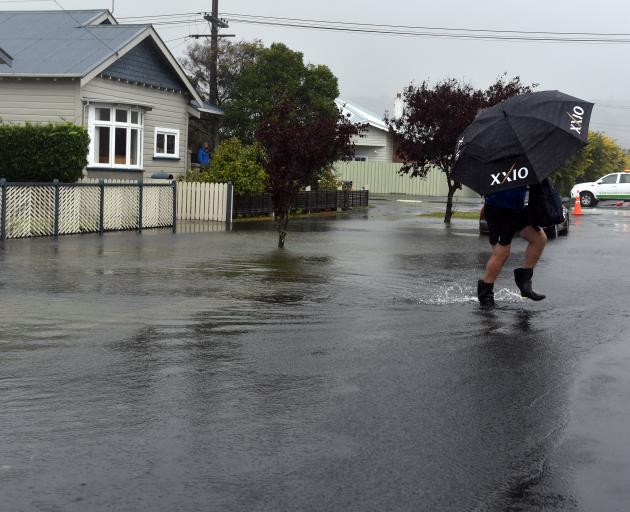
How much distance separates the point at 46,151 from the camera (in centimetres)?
2312

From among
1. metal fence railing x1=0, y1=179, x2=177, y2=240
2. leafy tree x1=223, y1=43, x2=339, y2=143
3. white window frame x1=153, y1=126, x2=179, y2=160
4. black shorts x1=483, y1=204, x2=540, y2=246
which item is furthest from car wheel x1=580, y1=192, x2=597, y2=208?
black shorts x1=483, y1=204, x2=540, y2=246

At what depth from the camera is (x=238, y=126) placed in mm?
40906

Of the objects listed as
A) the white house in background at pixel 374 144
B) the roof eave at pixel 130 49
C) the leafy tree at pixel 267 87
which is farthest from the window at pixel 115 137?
the white house in background at pixel 374 144

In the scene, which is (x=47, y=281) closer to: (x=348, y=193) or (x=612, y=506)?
(x=612, y=506)

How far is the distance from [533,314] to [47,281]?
19.5ft

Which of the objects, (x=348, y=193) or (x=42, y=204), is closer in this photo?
(x=42, y=204)

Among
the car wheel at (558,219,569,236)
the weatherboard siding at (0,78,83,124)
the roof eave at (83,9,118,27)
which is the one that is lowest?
the car wheel at (558,219,569,236)

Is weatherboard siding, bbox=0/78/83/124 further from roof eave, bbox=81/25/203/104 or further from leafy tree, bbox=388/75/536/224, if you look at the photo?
leafy tree, bbox=388/75/536/224

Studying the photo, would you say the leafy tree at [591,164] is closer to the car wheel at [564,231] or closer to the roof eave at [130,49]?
the roof eave at [130,49]

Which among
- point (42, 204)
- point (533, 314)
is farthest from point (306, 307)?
point (42, 204)

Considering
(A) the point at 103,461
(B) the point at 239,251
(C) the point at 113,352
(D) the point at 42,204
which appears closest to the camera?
(A) the point at 103,461

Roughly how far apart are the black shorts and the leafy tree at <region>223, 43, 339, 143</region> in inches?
1173

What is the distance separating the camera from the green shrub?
2825 cm

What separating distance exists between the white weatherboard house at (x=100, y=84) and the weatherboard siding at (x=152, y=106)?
0.03 m
